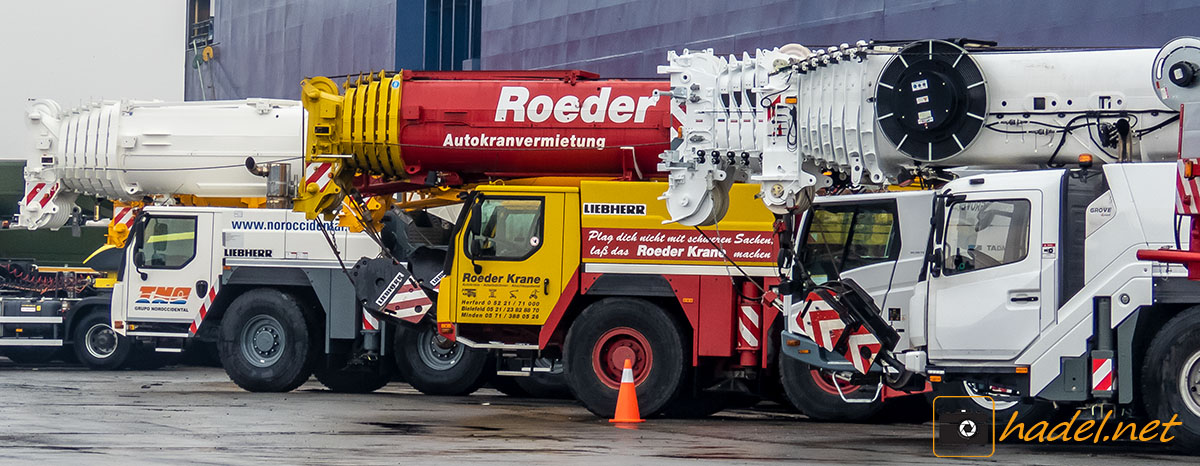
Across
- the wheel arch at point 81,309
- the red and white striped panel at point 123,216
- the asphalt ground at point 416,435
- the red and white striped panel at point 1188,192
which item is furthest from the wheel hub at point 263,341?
the red and white striped panel at point 1188,192

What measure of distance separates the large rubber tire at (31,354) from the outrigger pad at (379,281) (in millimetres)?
8494

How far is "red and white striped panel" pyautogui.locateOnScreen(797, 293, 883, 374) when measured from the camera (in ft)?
42.4

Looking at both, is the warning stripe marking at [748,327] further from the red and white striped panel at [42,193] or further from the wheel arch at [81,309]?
the wheel arch at [81,309]

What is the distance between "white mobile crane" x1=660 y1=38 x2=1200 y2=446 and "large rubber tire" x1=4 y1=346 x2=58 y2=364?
1335cm

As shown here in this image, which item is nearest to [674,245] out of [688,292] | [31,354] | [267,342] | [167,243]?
[688,292]

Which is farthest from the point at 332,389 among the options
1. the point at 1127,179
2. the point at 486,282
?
the point at 1127,179

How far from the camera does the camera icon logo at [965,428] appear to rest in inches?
470

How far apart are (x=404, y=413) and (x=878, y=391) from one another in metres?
4.53

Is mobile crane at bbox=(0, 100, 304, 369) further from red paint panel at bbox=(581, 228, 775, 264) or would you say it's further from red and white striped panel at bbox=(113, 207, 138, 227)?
red paint panel at bbox=(581, 228, 775, 264)

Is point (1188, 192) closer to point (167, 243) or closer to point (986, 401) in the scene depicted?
point (986, 401)

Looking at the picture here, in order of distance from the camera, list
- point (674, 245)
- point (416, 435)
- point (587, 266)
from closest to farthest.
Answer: point (416, 435) < point (674, 245) < point (587, 266)

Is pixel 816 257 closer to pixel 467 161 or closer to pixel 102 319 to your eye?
pixel 467 161

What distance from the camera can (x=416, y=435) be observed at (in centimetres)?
1265

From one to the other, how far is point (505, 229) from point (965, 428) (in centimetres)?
518
